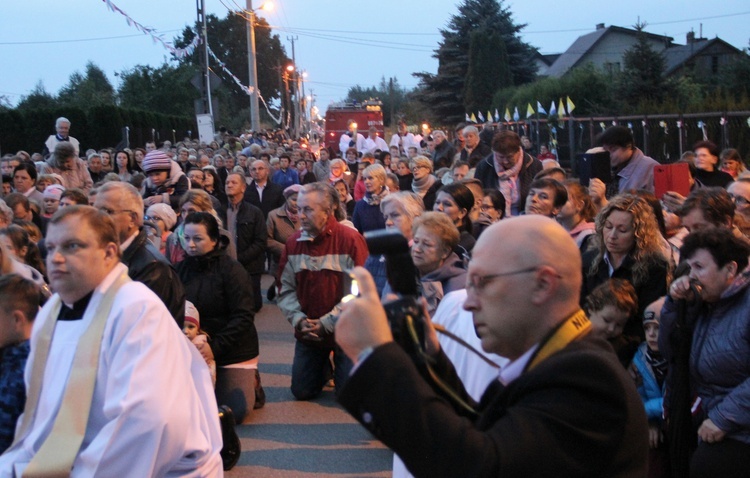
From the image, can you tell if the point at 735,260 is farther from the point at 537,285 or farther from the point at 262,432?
the point at 262,432

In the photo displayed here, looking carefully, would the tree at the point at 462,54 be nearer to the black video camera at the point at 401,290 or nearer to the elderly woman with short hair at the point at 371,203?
the elderly woman with short hair at the point at 371,203

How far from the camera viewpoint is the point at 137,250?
5203 millimetres

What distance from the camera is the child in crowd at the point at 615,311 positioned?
5094 mm

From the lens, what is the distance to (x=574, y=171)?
21.2 m

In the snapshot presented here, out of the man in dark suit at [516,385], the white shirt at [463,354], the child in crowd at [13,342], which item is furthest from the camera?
the child in crowd at [13,342]

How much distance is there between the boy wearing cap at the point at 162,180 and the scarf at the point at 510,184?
3795 mm

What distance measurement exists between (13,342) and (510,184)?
233 inches

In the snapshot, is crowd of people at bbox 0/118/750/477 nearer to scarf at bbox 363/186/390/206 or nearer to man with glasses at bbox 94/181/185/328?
man with glasses at bbox 94/181/185/328

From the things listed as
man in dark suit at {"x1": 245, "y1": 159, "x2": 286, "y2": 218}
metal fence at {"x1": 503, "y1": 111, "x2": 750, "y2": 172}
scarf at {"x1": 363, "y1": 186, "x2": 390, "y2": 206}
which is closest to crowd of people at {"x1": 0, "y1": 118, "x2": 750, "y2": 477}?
scarf at {"x1": 363, "y1": 186, "x2": 390, "y2": 206}

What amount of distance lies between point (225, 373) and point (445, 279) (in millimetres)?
2754

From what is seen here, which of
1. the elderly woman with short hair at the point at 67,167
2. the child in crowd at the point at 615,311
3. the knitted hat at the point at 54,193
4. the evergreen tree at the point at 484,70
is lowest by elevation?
the child in crowd at the point at 615,311

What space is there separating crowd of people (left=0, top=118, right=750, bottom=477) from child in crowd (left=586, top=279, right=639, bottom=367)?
0.01 metres

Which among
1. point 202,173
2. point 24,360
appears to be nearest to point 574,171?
point 202,173

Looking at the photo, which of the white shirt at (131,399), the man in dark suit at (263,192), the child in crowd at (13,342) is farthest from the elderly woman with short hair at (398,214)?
the man in dark suit at (263,192)
